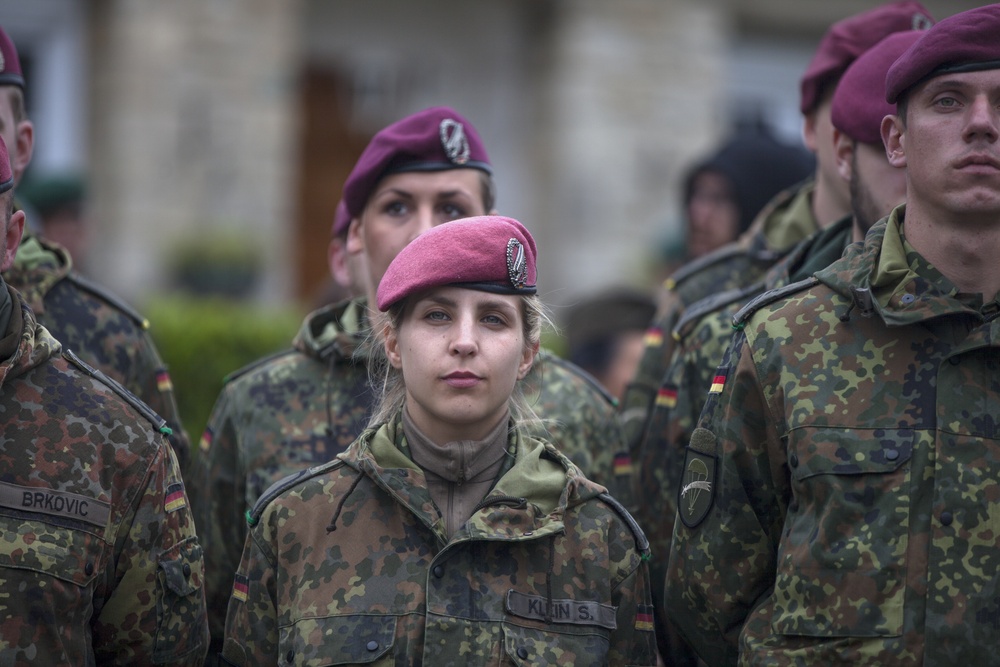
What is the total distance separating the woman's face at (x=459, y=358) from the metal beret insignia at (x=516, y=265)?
4 centimetres

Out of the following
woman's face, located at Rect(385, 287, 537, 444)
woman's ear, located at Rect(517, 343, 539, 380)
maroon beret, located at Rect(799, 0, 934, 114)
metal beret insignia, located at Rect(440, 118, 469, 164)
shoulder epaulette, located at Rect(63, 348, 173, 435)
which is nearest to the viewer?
woman's face, located at Rect(385, 287, 537, 444)

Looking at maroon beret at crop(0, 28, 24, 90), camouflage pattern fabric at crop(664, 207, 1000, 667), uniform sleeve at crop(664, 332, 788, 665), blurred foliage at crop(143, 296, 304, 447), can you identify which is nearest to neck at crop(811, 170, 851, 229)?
camouflage pattern fabric at crop(664, 207, 1000, 667)

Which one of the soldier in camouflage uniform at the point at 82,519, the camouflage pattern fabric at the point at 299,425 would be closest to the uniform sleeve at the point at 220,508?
the camouflage pattern fabric at the point at 299,425

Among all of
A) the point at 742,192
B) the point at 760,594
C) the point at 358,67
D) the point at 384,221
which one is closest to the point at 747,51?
the point at 358,67

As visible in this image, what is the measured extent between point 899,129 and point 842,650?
3.63 feet

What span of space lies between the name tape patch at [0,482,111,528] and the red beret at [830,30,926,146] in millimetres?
2058

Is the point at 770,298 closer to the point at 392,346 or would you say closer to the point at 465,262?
the point at 465,262

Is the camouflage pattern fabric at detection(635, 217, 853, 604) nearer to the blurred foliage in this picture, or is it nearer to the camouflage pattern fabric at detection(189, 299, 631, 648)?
the camouflage pattern fabric at detection(189, 299, 631, 648)

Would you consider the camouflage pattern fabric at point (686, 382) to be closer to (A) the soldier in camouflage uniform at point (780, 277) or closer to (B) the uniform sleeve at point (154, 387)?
(A) the soldier in camouflage uniform at point (780, 277)

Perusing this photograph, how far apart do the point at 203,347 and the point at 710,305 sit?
3916 millimetres

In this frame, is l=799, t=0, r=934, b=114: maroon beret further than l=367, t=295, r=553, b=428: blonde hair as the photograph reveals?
Yes

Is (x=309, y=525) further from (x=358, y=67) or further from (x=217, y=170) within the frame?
(x=358, y=67)

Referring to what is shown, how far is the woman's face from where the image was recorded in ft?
8.95

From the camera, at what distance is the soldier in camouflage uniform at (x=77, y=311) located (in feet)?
11.3
